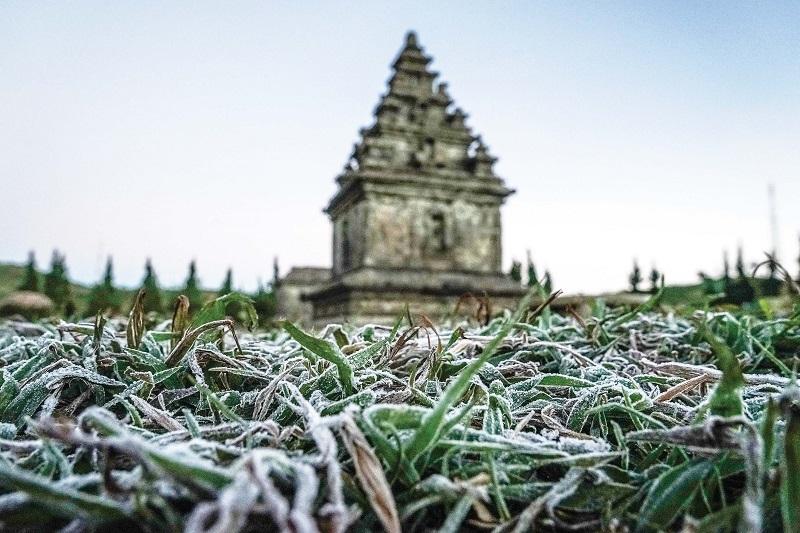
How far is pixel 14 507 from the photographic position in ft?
1.38

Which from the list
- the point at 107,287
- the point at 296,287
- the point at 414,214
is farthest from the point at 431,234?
the point at 107,287

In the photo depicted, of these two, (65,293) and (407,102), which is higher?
(407,102)

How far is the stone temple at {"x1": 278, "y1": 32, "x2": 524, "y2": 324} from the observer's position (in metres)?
11.1

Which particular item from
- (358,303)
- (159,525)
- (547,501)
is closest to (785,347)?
(547,501)

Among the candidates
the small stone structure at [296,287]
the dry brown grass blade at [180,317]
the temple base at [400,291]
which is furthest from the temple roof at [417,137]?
the dry brown grass blade at [180,317]

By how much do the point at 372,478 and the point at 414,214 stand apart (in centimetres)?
1122

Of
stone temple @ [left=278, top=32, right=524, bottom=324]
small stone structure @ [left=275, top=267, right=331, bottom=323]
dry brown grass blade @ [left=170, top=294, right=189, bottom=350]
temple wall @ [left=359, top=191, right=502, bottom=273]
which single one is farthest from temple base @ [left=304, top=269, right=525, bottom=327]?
dry brown grass blade @ [left=170, top=294, right=189, bottom=350]

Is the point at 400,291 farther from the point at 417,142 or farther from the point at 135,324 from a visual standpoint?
the point at 135,324

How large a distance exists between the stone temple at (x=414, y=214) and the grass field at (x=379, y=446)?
31.3 feet

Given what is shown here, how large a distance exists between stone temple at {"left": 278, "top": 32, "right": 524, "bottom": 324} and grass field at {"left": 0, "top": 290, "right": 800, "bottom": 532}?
9.54 m

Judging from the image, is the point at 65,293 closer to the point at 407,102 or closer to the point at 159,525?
the point at 407,102

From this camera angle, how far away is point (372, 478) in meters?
0.48

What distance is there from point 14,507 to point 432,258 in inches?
450

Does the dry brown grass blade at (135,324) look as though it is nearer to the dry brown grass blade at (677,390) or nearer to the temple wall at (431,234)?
the dry brown grass blade at (677,390)
